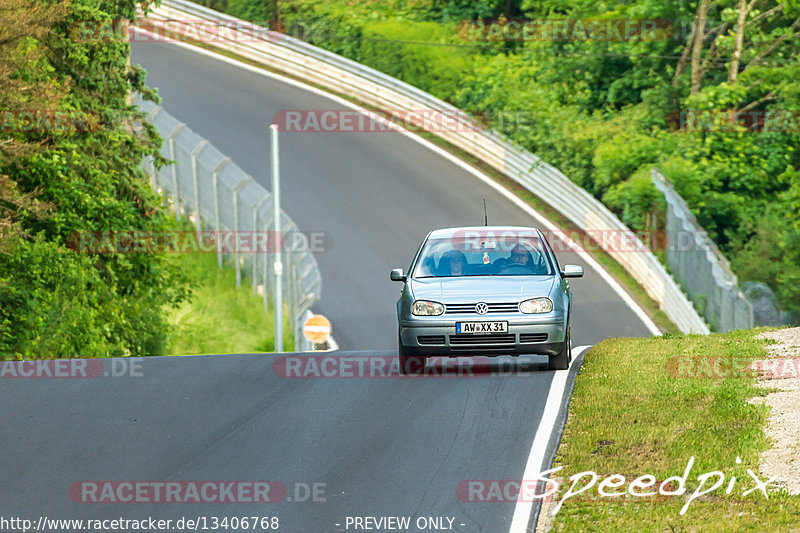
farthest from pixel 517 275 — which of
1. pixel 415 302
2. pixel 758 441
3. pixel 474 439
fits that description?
pixel 758 441

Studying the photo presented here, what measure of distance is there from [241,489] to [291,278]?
2086 cm

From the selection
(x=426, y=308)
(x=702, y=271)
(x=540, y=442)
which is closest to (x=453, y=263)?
(x=426, y=308)

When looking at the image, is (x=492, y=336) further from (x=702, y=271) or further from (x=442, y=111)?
(x=442, y=111)

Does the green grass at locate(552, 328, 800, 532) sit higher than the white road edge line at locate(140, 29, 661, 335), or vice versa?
the green grass at locate(552, 328, 800, 532)

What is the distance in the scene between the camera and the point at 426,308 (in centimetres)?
1432

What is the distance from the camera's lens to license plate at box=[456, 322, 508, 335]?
1409 cm

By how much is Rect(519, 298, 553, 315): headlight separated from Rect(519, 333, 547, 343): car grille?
0.82 feet

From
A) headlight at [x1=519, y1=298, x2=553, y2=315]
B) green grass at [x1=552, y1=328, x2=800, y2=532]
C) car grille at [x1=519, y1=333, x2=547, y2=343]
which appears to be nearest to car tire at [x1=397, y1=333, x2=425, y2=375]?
car grille at [x1=519, y1=333, x2=547, y2=343]

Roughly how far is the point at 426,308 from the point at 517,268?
1.58 m

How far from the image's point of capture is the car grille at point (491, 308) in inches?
558

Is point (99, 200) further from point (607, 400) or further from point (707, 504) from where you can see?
point (707, 504)

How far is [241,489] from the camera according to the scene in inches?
386

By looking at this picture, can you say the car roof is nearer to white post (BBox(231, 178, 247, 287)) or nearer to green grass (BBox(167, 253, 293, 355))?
green grass (BBox(167, 253, 293, 355))

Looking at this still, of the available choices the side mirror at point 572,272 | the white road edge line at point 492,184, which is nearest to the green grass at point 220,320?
the white road edge line at point 492,184
